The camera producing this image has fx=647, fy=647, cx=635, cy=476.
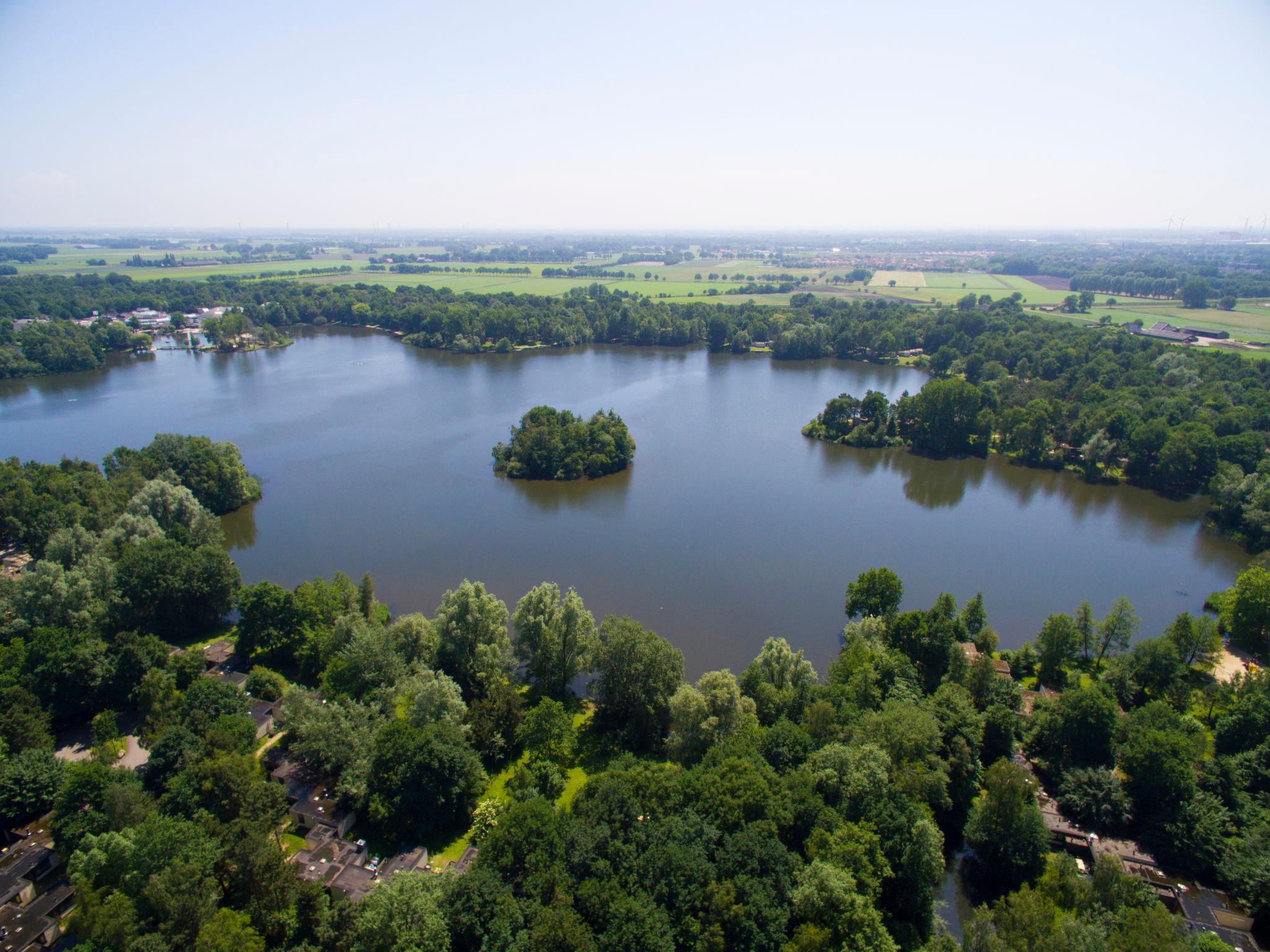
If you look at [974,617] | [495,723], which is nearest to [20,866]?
[495,723]

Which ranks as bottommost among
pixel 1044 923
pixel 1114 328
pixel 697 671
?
pixel 697 671

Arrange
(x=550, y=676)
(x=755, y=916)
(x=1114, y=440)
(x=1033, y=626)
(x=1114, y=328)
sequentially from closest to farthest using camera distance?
(x=755, y=916), (x=550, y=676), (x=1033, y=626), (x=1114, y=440), (x=1114, y=328)

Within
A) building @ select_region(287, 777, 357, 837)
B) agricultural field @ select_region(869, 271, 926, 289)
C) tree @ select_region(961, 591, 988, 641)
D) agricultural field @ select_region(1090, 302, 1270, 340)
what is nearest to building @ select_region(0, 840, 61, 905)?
building @ select_region(287, 777, 357, 837)

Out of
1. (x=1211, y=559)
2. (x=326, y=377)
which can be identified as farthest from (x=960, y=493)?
(x=326, y=377)

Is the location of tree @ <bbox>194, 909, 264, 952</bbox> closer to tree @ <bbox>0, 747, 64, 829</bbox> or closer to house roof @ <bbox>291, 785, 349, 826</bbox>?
house roof @ <bbox>291, 785, 349, 826</bbox>

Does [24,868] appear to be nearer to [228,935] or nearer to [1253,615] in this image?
[228,935]

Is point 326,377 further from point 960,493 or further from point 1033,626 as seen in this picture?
point 1033,626
